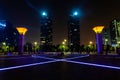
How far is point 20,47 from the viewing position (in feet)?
155

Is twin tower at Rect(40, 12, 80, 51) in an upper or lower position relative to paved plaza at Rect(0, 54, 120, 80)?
upper

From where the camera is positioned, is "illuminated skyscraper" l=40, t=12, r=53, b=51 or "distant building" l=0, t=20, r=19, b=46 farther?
"illuminated skyscraper" l=40, t=12, r=53, b=51

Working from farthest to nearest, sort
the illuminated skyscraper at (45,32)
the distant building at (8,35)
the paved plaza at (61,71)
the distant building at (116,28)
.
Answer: the illuminated skyscraper at (45,32), the distant building at (8,35), the distant building at (116,28), the paved plaza at (61,71)

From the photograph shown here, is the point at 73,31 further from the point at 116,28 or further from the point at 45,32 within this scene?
the point at 116,28

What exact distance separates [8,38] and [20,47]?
9887 centimetres

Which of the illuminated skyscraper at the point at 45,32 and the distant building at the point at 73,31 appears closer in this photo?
the distant building at the point at 73,31

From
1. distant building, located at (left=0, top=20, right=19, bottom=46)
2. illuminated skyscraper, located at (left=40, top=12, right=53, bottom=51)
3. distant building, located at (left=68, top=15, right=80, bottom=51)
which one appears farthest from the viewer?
illuminated skyscraper, located at (left=40, top=12, right=53, bottom=51)

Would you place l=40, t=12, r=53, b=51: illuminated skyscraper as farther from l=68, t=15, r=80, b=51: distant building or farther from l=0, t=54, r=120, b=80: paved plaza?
l=0, t=54, r=120, b=80: paved plaza

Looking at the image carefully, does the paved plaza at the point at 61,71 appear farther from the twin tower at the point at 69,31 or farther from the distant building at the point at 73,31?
the twin tower at the point at 69,31

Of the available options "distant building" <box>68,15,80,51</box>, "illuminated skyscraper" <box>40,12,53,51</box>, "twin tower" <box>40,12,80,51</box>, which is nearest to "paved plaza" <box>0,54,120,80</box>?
"distant building" <box>68,15,80,51</box>

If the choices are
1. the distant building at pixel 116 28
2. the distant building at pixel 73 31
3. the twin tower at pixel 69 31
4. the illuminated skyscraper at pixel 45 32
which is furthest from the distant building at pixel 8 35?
the distant building at pixel 116 28

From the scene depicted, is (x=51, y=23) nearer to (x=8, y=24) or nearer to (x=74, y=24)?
(x=74, y=24)

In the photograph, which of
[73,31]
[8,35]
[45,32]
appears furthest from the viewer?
[45,32]

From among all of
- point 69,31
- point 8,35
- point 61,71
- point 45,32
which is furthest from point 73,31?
point 61,71
